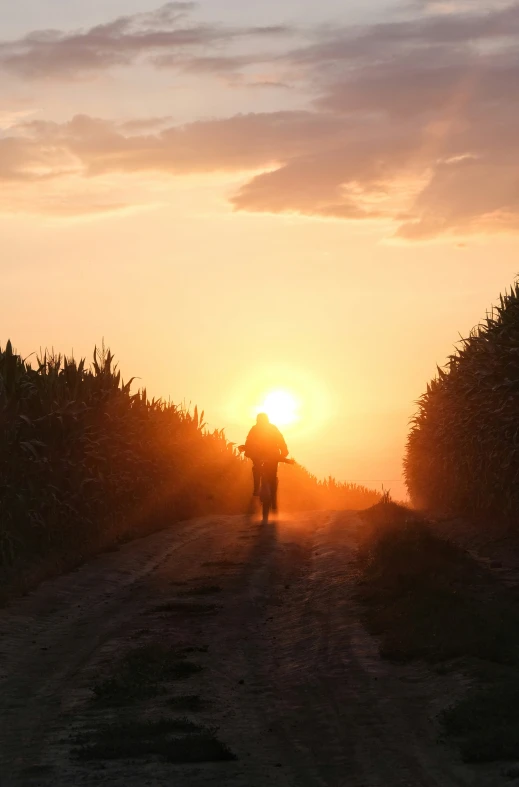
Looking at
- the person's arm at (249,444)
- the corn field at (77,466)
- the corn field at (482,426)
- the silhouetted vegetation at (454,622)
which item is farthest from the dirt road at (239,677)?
the person's arm at (249,444)

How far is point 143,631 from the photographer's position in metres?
13.4

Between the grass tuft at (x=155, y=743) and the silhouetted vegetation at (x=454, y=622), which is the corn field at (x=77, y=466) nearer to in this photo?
the silhouetted vegetation at (x=454, y=622)

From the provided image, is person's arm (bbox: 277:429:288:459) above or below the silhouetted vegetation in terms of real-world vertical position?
above

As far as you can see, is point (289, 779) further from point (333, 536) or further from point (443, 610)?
point (333, 536)

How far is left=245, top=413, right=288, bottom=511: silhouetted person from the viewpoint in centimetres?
2788

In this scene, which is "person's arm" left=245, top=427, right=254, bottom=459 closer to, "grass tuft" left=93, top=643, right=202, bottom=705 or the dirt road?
the dirt road

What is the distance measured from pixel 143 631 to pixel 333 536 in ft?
31.5

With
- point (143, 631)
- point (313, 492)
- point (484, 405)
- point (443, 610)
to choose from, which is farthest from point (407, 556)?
point (313, 492)

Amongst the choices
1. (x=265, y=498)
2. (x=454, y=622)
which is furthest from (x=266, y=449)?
(x=454, y=622)

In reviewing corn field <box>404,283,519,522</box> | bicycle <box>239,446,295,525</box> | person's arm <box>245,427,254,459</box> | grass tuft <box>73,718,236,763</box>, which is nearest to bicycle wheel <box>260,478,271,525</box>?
bicycle <box>239,446,295,525</box>

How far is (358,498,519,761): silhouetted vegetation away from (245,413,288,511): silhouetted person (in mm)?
7464

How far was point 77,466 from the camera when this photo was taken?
74.3ft

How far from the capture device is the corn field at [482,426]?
2222 centimetres

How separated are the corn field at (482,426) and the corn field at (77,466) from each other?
7.76m
